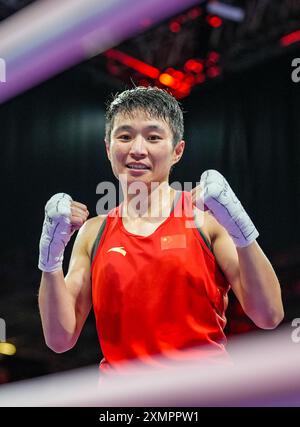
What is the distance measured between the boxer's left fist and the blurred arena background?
79.6 inches

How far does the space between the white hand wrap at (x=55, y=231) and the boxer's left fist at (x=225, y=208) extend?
329mm

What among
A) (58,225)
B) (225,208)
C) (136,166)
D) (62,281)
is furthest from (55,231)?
(225,208)

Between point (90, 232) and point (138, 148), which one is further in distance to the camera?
point (90, 232)

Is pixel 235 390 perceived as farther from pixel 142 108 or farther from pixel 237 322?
pixel 142 108

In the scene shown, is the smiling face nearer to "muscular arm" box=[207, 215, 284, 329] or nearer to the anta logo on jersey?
the anta logo on jersey

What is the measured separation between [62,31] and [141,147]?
2.00 m

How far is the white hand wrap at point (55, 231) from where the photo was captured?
4.67 ft

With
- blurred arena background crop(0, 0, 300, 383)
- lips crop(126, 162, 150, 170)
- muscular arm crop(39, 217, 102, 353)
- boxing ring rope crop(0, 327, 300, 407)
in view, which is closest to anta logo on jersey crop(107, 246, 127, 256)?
muscular arm crop(39, 217, 102, 353)

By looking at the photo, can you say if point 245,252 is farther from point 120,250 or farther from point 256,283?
point 120,250

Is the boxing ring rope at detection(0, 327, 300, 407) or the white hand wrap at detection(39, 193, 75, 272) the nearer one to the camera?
the white hand wrap at detection(39, 193, 75, 272)

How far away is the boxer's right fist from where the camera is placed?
142 cm

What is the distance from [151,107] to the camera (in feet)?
5.22
